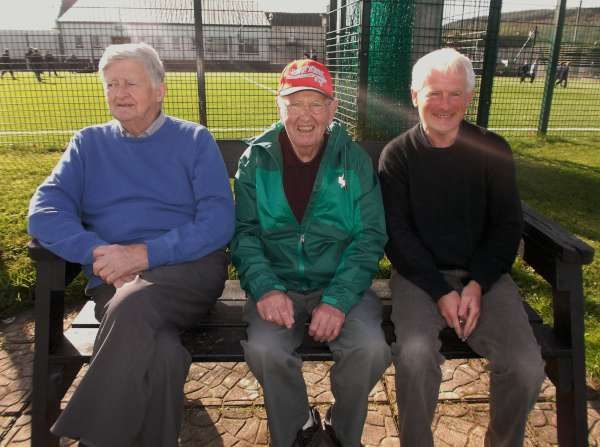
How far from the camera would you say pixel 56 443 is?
2.20 meters

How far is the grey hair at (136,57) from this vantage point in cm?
239

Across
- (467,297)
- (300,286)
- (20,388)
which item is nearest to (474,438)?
(467,297)

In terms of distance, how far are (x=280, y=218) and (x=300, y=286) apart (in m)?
0.34

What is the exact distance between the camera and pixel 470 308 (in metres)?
2.25

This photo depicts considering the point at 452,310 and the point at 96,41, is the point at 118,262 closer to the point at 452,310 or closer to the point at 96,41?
the point at 452,310

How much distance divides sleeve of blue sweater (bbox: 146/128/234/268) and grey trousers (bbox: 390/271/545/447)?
0.89 m

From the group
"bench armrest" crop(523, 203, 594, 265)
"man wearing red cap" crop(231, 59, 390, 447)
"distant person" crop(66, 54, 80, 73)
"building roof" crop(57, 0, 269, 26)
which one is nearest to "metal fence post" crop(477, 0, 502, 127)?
"bench armrest" crop(523, 203, 594, 265)

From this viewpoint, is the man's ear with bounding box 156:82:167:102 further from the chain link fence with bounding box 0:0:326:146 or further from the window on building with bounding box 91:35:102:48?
the window on building with bounding box 91:35:102:48

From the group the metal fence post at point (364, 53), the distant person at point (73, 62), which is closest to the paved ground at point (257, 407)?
the metal fence post at point (364, 53)

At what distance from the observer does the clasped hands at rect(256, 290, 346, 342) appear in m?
2.16

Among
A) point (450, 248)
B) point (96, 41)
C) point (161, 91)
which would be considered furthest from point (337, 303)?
point (96, 41)

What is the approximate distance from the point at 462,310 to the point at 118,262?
1.48 meters

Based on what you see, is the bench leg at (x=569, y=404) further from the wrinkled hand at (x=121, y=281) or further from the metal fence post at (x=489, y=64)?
the metal fence post at (x=489, y=64)

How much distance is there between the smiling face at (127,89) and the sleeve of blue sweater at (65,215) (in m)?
0.27
